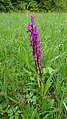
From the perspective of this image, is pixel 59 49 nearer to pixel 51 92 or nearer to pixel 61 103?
pixel 51 92

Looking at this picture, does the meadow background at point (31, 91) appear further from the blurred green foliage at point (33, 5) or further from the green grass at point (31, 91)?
the blurred green foliage at point (33, 5)

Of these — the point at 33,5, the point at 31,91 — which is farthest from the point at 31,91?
the point at 33,5

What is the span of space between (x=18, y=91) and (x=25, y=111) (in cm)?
27

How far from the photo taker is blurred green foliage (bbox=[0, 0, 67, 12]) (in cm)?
1103

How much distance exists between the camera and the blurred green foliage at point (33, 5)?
11031mm

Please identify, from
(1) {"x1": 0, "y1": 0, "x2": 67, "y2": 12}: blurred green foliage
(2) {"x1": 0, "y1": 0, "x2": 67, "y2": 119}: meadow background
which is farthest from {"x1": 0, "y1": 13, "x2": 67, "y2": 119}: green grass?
(1) {"x1": 0, "y1": 0, "x2": 67, "y2": 12}: blurred green foliage

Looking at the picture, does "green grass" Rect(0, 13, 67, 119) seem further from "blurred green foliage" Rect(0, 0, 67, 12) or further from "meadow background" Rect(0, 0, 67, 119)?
"blurred green foliage" Rect(0, 0, 67, 12)

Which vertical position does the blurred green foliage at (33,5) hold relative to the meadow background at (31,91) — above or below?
below

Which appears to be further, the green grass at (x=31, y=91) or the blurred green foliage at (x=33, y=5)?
the blurred green foliage at (x=33, y=5)

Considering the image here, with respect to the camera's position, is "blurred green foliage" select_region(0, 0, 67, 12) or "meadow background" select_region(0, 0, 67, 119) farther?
"blurred green foliage" select_region(0, 0, 67, 12)

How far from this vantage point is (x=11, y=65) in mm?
1893

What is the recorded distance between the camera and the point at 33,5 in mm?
11719

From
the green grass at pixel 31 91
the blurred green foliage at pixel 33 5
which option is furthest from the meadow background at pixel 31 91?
the blurred green foliage at pixel 33 5

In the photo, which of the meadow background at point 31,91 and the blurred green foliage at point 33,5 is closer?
the meadow background at point 31,91
